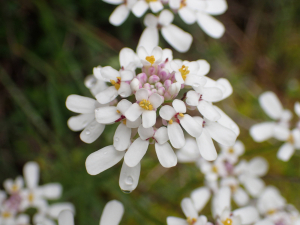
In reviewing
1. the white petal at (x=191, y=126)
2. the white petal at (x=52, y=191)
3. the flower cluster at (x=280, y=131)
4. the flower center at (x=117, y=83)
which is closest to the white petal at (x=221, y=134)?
the white petal at (x=191, y=126)

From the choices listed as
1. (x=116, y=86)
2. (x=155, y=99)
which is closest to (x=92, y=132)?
(x=116, y=86)

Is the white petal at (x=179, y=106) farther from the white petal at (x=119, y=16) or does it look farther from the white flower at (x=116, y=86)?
the white petal at (x=119, y=16)

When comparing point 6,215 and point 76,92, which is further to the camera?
point 76,92

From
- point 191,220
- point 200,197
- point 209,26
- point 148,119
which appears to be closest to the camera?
point 148,119

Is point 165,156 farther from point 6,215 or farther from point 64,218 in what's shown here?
point 6,215

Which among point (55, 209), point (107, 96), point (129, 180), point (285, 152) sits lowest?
point (55, 209)

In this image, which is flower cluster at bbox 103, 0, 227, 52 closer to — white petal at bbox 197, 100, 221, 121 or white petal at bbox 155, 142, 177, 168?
white petal at bbox 197, 100, 221, 121
